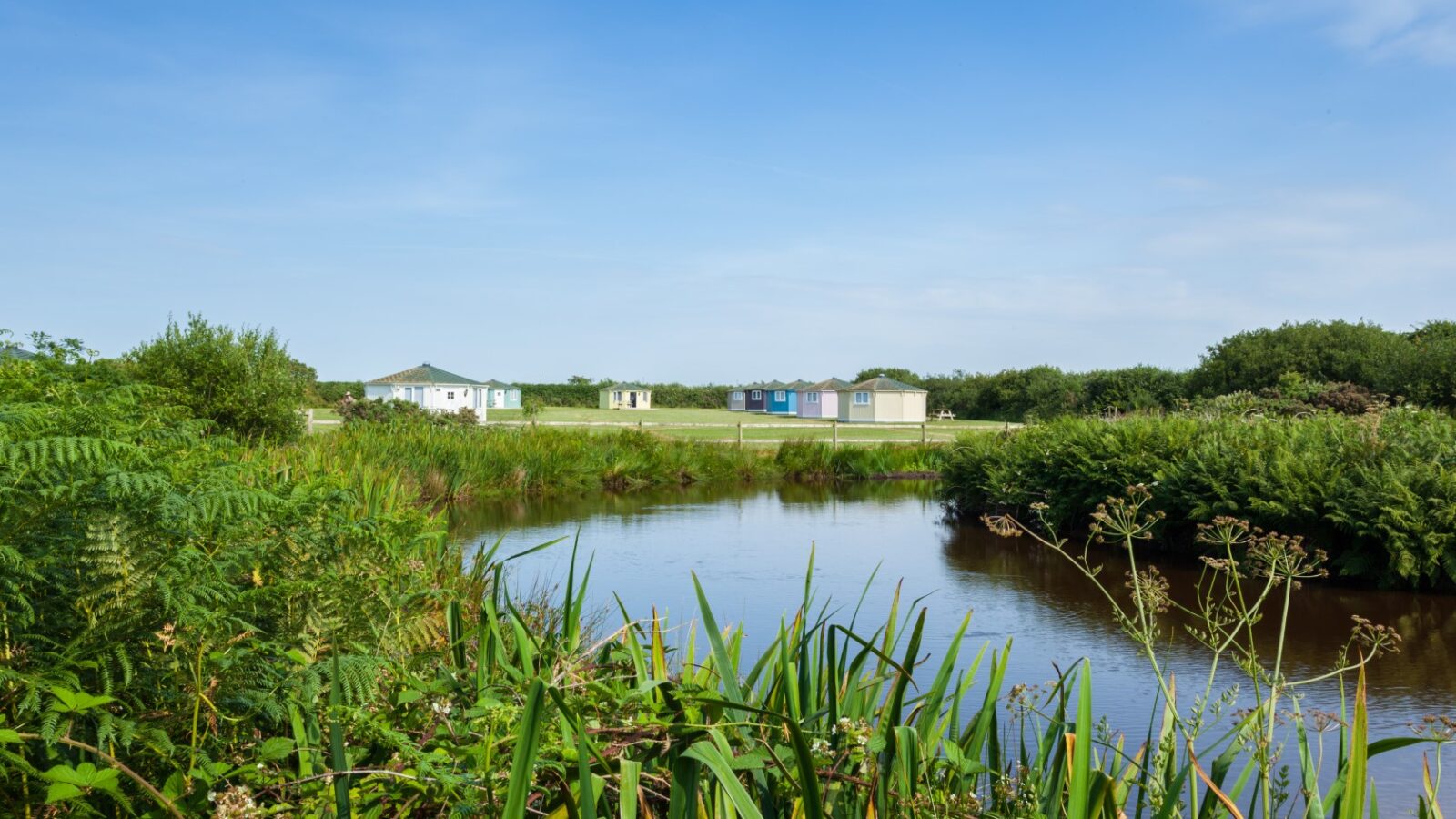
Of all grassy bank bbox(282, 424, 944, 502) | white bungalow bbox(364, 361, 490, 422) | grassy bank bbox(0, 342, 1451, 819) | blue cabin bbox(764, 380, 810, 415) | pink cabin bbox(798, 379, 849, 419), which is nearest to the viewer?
grassy bank bbox(0, 342, 1451, 819)

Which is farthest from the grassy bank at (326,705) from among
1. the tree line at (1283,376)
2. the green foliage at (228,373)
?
the tree line at (1283,376)

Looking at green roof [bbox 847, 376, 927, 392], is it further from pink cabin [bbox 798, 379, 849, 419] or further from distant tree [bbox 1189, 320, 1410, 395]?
distant tree [bbox 1189, 320, 1410, 395]

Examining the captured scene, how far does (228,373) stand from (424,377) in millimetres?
41231

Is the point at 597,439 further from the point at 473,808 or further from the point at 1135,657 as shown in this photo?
the point at 473,808

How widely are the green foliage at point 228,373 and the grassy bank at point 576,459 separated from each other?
908mm

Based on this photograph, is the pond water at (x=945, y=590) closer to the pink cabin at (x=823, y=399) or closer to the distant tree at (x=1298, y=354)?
the distant tree at (x=1298, y=354)

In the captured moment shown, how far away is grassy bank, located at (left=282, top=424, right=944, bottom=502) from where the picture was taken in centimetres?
1784

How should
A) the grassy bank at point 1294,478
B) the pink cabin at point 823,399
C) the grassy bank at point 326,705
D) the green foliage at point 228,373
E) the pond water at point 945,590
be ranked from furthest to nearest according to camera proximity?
the pink cabin at point 823,399, the green foliage at point 228,373, the grassy bank at point 1294,478, the pond water at point 945,590, the grassy bank at point 326,705

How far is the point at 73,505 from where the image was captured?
2.31 metres

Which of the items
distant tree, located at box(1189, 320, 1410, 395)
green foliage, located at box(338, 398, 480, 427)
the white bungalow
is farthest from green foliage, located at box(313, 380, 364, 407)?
distant tree, located at box(1189, 320, 1410, 395)

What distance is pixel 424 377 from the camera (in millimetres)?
53688

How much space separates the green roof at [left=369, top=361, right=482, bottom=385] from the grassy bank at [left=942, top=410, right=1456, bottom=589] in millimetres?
42930

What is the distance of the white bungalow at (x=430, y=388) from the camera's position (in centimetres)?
5331

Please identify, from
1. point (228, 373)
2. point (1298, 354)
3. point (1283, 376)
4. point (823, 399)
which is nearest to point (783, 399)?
point (823, 399)
